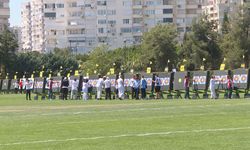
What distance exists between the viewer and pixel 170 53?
120 meters

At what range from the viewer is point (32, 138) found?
19484 mm

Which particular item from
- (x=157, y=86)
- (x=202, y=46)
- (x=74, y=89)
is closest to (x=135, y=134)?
(x=157, y=86)

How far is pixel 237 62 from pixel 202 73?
162 feet

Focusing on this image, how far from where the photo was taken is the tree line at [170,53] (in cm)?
10906

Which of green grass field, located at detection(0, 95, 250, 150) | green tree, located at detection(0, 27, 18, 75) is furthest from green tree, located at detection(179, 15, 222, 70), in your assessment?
green grass field, located at detection(0, 95, 250, 150)

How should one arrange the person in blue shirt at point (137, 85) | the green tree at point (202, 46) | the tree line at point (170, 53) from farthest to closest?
the green tree at point (202, 46), the tree line at point (170, 53), the person in blue shirt at point (137, 85)

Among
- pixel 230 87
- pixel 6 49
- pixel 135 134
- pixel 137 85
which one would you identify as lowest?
pixel 135 134

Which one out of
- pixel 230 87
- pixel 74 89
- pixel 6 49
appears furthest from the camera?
pixel 6 49

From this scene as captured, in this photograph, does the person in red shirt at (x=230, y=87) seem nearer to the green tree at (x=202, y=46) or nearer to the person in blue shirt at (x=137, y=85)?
the person in blue shirt at (x=137, y=85)

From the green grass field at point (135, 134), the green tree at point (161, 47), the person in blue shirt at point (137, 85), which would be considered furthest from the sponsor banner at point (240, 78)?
the green tree at point (161, 47)

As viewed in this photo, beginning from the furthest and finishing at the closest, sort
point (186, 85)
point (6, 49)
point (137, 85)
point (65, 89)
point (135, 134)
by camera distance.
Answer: point (6, 49) < point (65, 89) < point (137, 85) < point (186, 85) < point (135, 134)

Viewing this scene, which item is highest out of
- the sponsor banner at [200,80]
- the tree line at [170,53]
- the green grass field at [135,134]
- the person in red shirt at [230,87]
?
the tree line at [170,53]

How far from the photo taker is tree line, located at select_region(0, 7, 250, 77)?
10906 cm

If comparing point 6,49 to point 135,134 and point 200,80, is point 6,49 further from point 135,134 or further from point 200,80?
point 135,134
